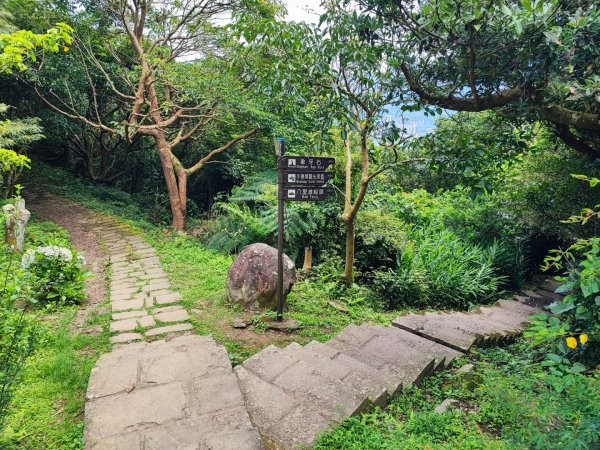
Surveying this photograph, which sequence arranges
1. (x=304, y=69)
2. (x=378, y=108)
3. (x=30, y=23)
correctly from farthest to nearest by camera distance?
(x=30, y=23)
(x=378, y=108)
(x=304, y=69)

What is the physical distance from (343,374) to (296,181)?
195 cm

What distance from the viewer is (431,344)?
12.9 feet

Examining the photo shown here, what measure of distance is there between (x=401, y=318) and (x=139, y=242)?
17.2ft

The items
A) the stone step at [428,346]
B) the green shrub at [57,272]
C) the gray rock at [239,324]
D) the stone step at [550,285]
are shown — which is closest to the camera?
the stone step at [428,346]

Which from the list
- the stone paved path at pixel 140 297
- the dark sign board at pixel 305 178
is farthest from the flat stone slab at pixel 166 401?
the dark sign board at pixel 305 178

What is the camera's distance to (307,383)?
2785mm

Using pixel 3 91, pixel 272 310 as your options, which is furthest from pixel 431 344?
pixel 3 91

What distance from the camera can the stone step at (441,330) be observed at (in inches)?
160

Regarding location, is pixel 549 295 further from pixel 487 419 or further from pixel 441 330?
pixel 487 419

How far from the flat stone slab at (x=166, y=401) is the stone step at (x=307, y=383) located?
10.6 inches

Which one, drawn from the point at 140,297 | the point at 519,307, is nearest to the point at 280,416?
the point at 140,297

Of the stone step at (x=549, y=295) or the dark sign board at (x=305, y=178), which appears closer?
the dark sign board at (x=305, y=178)

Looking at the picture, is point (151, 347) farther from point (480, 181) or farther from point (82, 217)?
point (82, 217)

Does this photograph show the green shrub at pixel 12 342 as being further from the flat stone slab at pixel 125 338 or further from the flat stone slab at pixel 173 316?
the flat stone slab at pixel 173 316
